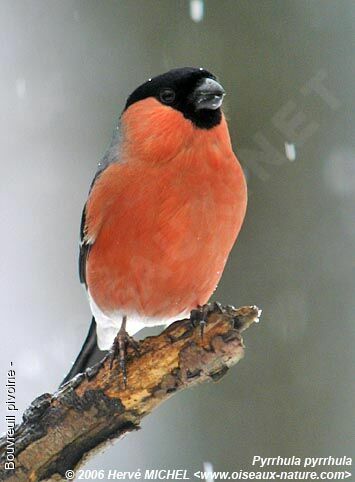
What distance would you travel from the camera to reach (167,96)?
3846 mm

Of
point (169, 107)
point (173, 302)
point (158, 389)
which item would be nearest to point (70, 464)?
point (158, 389)

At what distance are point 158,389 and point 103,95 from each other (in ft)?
12.7

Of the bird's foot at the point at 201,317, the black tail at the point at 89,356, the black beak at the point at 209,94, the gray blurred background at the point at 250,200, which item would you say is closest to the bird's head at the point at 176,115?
the black beak at the point at 209,94

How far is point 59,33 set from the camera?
7.09 metres

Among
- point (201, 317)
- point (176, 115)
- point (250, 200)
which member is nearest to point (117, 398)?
point (201, 317)

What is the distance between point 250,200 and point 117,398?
7.27 feet

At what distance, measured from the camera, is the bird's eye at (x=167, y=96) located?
3828 millimetres

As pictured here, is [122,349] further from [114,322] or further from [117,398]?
[114,322]

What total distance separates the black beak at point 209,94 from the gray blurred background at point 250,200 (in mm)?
1574

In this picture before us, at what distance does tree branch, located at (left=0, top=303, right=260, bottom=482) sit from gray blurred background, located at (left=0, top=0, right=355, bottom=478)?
6.06ft

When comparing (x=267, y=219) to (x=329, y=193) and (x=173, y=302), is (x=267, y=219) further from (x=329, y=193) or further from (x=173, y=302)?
(x=173, y=302)

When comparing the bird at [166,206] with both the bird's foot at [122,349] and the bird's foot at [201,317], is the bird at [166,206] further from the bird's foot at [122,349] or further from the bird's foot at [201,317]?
the bird's foot at [201,317]

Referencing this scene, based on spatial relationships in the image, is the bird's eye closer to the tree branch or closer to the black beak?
the black beak

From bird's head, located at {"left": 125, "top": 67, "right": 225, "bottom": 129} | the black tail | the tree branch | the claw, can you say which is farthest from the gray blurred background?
the tree branch
